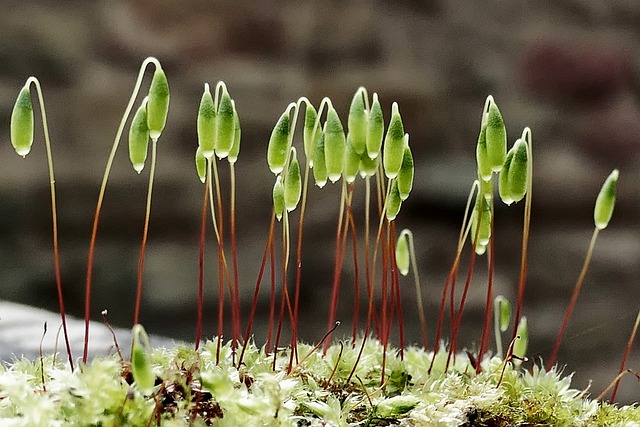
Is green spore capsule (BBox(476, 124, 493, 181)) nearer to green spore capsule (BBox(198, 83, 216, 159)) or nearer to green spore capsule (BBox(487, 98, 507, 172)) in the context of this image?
green spore capsule (BBox(487, 98, 507, 172))

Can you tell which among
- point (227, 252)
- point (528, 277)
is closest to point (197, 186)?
point (227, 252)

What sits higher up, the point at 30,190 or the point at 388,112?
the point at 388,112

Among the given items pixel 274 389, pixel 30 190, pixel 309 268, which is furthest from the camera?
pixel 309 268

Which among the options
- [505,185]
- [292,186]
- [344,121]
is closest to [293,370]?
[292,186]

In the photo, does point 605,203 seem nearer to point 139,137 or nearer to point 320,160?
point 320,160

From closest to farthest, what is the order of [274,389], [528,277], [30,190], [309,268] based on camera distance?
1. [274,389]
2. [30,190]
3. [309,268]
4. [528,277]

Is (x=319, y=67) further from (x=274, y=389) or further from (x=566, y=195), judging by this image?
(x=274, y=389)
